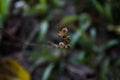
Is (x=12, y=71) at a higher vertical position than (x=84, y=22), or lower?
lower

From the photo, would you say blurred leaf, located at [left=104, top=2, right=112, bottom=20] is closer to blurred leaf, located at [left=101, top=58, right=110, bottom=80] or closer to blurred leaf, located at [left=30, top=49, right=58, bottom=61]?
blurred leaf, located at [left=101, top=58, right=110, bottom=80]

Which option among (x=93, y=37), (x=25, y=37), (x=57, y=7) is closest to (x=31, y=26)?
(x=25, y=37)

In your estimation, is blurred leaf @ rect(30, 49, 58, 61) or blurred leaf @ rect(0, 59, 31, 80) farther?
blurred leaf @ rect(30, 49, 58, 61)

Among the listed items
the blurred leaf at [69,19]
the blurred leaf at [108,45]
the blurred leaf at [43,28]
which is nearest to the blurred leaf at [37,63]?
the blurred leaf at [43,28]

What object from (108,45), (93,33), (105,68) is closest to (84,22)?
(93,33)

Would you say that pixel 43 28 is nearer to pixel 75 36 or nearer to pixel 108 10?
pixel 75 36

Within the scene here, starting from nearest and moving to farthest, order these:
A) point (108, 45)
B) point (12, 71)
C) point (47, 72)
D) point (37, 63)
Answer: point (12, 71) < point (47, 72) < point (37, 63) < point (108, 45)

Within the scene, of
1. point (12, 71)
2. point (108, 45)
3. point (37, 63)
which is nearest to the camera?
point (12, 71)

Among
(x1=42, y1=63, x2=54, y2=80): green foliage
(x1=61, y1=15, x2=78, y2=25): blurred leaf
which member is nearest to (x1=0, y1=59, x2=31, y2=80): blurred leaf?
(x1=42, y1=63, x2=54, y2=80): green foliage

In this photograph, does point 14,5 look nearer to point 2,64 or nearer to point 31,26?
point 31,26
